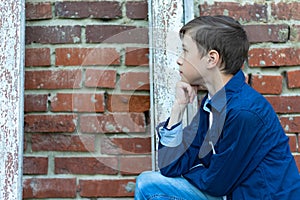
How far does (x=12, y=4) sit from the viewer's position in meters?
1.63

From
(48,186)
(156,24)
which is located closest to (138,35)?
(156,24)

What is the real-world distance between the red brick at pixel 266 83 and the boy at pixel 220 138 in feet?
0.90

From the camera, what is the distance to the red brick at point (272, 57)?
1.74m

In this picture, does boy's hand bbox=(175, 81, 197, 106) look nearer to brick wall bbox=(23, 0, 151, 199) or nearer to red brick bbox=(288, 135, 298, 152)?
brick wall bbox=(23, 0, 151, 199)

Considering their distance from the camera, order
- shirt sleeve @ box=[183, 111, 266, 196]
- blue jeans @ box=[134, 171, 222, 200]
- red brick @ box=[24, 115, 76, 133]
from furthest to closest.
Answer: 1. red brick @ box=[24, 115, 76, 133]
2. blue jeans @ box=[134, 171, 222, 200]
3. shirt sleeve @ box=[183, 111, 266, 196]

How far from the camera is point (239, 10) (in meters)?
1.75

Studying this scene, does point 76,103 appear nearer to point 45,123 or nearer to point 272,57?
point 45,123

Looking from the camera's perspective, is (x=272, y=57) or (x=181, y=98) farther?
(x=272, y=57)

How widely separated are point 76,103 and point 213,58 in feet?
1.73

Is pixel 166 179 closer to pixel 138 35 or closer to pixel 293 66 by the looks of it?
pixel 138 35

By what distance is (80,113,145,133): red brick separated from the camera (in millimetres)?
1729

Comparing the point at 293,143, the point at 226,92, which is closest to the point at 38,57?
the point at 226,92

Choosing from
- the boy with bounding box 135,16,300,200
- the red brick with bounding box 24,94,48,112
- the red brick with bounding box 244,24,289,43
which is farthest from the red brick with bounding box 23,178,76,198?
the red brick with bounding box 244,24,289,43

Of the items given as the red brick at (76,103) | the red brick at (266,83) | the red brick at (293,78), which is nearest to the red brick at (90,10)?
the red brick at (76,103)
